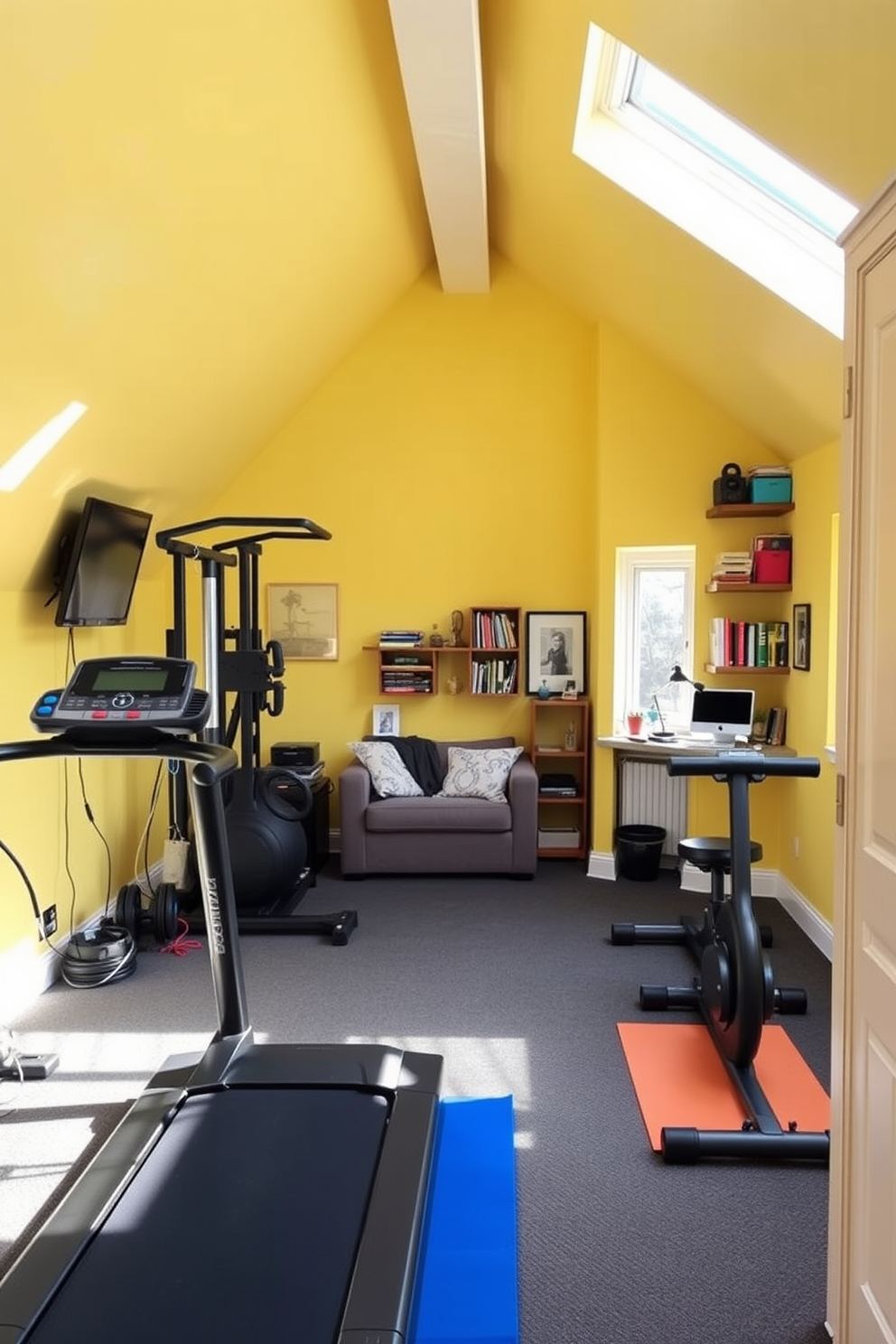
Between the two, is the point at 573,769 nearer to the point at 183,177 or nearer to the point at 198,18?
the point at 183,177

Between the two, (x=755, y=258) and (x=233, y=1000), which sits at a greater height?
(x=755, y=258)

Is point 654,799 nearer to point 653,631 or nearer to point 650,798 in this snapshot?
point 650,798

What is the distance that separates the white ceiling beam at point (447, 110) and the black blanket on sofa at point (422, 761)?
290 centimetres

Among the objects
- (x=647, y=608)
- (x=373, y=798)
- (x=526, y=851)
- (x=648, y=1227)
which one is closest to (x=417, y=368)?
(x=647, y=608)

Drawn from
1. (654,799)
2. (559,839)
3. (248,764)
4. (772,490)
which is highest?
(772,490)

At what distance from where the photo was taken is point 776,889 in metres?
5.16

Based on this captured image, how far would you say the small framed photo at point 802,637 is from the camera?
15.6ft

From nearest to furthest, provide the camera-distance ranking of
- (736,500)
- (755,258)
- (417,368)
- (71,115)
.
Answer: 1. (71,115)
2. (755,258)
3. (736,500)
4. (417,368)

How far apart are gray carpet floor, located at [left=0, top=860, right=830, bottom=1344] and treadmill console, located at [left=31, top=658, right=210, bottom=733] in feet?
4.18

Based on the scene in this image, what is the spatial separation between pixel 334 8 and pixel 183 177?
722mm

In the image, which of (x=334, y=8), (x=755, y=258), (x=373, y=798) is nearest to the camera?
(x=334, y=8)

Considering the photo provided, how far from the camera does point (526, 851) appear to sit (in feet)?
18.0

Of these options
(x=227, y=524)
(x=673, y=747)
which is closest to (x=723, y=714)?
(x=673, y=747)

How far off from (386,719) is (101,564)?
8.12 ft
